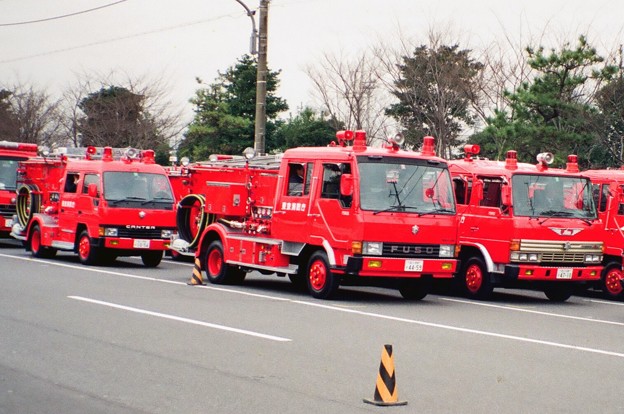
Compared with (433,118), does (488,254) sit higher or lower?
lower

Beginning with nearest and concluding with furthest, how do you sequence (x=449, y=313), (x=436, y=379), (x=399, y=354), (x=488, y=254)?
(x=436, y=379)
(x=399, y=354)
(x=449, y=313)
(x=488, y=254)

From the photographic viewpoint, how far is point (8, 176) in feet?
97.5

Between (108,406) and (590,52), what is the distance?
1035 inches

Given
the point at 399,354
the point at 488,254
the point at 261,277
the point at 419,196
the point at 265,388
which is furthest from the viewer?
the point at 261,277

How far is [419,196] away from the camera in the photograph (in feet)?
56.1

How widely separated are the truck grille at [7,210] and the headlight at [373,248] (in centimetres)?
1571

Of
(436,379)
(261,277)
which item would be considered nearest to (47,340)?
(436,379)

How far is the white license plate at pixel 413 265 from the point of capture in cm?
1683

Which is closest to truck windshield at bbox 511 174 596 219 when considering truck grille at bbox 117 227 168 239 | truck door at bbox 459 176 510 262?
truck door at bbox 459 176 510 262

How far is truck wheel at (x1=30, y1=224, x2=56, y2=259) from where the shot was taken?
25.7 meters

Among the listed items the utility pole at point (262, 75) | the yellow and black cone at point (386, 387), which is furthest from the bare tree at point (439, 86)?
the yellow and black cone at point (386, 387)

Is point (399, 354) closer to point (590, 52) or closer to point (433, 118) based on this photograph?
point (590, 52)

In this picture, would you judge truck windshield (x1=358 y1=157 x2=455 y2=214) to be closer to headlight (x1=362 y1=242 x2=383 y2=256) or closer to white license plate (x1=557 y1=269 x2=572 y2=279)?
headlight (x1=362 y1=242 x2=383 y2=256)

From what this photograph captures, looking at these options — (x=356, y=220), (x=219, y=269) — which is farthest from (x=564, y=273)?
(x=219, y=269)
